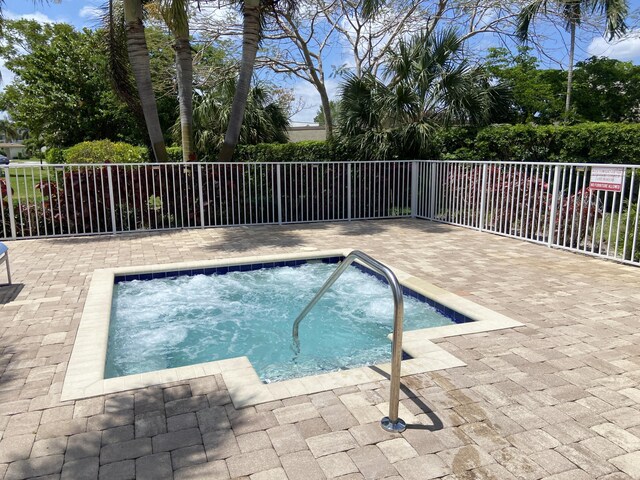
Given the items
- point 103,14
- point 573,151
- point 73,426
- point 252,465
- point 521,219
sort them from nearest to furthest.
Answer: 1. point 252,465
2. point 73,426
3. point 521,219
4. point 103,14
5. point 573,151

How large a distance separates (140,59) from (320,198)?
4957 millimetres

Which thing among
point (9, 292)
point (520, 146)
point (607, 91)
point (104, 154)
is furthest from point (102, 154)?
point (607, 91)

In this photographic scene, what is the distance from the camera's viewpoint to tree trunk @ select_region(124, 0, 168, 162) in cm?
952

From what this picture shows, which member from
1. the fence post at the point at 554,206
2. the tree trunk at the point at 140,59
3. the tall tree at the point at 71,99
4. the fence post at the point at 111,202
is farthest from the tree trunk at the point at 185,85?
the tall tree at the point at 71,99

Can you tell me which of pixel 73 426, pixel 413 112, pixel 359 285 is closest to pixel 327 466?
pixel 73 426

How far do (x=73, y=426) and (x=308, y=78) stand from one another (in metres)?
15.7

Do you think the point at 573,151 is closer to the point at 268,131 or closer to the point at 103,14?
the point at 268,131

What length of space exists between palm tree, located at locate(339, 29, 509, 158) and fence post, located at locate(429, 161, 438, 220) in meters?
0.83

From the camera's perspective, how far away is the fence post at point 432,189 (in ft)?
35.1

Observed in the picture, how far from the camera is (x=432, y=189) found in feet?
35.9

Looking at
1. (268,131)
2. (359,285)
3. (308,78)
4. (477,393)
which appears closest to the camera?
(477,393)

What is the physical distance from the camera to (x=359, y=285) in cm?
659

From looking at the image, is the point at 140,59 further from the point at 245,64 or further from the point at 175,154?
the point at 175,154

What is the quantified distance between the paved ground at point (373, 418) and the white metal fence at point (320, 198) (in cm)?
327
